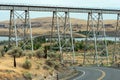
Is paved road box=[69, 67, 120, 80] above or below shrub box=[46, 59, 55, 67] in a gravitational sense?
below

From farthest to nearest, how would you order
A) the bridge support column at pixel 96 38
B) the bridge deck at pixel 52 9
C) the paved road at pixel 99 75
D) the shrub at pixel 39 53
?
the bridge support column at pixel 96 38
the bridge deck at pixel 52 9
the shrub at pixel 39 53
the paved road at pixel 99 75

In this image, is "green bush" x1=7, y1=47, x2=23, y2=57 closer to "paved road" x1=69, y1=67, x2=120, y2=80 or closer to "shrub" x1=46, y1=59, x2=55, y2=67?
"shrub" x1=46, y1=59, x2=55, y2=67

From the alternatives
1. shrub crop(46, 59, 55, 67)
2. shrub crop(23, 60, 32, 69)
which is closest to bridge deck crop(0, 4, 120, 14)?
shrub crop(46, 59, 55, 67)

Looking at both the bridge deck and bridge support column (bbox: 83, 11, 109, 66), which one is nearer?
the bridge deck

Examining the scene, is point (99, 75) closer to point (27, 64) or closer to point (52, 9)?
point (27, 64)

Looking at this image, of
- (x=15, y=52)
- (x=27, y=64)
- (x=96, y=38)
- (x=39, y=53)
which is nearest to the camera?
(x=27, y=64)

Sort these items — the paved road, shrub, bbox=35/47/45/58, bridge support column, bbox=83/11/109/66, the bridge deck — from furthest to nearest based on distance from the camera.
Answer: bridge support column, bbox=83/11/109/66 < the bridge deck < shrub, bbox=35/47/45/58 < the paved road

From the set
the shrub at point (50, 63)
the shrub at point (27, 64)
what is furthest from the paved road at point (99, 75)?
the shrub at point (27, 64)

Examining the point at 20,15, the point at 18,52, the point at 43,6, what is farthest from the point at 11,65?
the point at 43,6

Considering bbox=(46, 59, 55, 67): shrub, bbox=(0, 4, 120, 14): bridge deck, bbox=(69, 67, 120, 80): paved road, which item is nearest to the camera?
bbox=(69, 67, 120, 80): paved road

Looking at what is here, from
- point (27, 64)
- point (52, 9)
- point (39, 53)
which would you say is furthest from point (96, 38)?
point (27, 64)

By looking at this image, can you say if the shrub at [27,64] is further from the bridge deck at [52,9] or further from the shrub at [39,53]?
the bridge deck at [52,9]

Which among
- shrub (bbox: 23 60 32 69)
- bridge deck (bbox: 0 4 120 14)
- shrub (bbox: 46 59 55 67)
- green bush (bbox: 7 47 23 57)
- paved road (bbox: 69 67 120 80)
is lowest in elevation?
paved road (bbox: 69 67 120 80)

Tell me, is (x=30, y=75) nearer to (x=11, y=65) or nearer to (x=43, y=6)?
(x=11, y=65)
